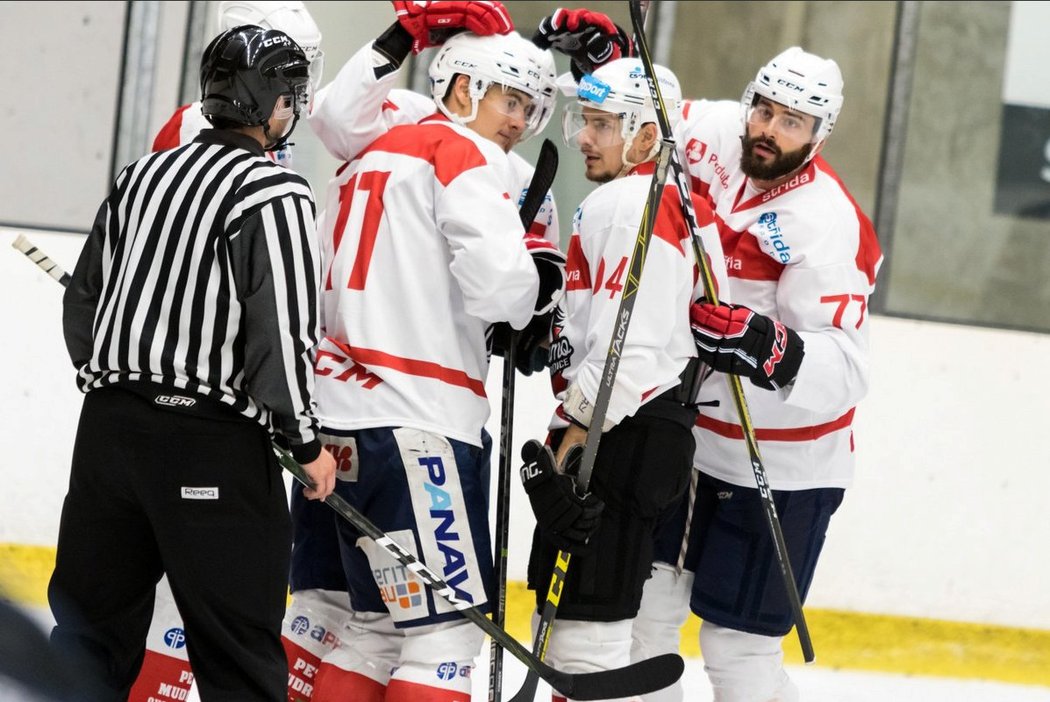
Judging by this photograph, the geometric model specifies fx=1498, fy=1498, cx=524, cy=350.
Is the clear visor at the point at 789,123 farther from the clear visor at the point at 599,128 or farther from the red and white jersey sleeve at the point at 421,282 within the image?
the red and white jersey sleeve at the point at 421,282

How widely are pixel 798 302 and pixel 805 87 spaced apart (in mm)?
395

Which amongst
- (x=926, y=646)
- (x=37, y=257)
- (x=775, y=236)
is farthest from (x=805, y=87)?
(x=926, y=646)

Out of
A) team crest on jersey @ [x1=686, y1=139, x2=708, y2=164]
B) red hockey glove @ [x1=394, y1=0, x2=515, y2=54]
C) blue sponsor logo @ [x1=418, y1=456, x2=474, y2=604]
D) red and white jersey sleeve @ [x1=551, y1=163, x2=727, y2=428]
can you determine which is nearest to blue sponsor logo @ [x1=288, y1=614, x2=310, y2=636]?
blue sponsor logo @ [x1=418, y1=456, x2=474, y2=604]

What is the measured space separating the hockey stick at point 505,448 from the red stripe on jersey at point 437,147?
197 millimetres

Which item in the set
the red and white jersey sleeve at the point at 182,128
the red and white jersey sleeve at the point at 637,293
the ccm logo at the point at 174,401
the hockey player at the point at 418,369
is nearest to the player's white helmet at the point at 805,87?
the red and white jersey sleeve at the point at 637,293

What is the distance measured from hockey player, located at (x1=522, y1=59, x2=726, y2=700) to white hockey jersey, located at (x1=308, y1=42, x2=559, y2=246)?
203 millimetres

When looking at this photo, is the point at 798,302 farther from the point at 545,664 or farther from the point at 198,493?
the point at 198,493

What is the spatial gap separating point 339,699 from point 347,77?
1052 mm

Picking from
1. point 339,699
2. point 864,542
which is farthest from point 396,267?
point 864,542

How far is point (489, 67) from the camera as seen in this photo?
2.47m

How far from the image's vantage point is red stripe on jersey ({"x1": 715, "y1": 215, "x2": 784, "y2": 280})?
2631mm

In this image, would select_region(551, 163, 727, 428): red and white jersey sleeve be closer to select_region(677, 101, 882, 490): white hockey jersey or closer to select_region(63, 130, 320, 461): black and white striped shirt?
select_region(677, 101, 882, 490): white hockey jersey

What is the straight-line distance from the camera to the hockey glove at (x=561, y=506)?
7.64ft

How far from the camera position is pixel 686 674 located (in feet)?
11.9
